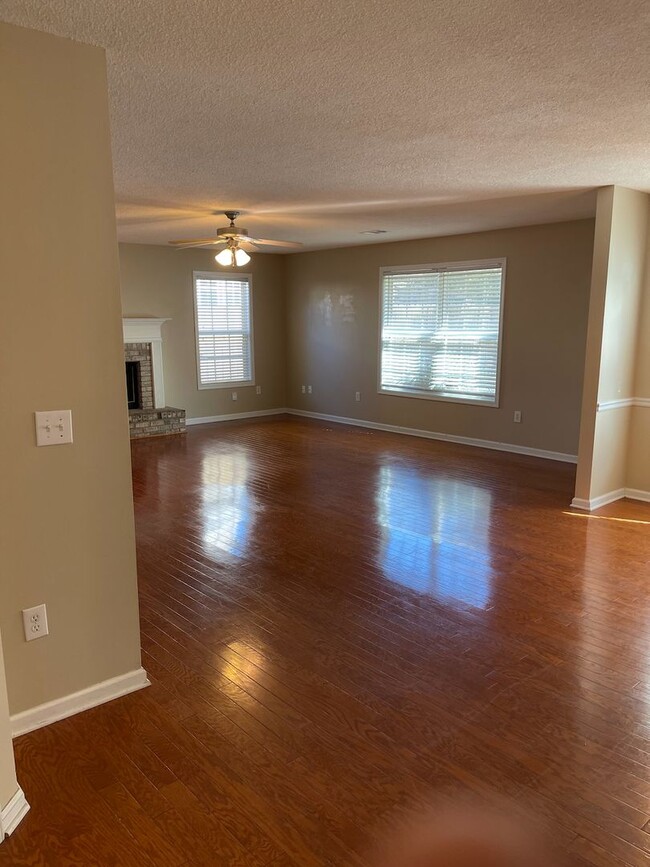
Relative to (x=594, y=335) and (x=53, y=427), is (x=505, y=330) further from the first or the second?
(x=53, y=427)

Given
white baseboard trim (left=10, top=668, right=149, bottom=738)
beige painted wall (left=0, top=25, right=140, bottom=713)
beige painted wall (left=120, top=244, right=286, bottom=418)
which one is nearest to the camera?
beige painted wall (left=0, top=25, right=140, bottom=713)

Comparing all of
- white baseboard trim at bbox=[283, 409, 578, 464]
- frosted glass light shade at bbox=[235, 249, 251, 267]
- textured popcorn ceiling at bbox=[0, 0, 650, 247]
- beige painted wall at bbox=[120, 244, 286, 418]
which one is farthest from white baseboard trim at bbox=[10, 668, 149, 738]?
beige painted wall at bbox=[120, 244, 286, 418]

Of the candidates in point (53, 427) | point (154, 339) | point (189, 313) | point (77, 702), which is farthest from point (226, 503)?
point (189, 313)

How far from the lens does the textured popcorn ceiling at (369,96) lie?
1.87 m

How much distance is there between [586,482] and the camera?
15.9 feet

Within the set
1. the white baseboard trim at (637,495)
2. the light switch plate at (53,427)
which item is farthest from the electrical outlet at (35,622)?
the white baseboard trim at (637,495)

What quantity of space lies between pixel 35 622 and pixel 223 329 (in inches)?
278

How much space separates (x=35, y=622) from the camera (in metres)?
2.18

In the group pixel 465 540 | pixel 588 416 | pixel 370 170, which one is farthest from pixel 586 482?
pixel 370 170

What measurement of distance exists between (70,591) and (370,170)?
118 inches

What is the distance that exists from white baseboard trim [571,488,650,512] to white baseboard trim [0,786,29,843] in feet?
13.9

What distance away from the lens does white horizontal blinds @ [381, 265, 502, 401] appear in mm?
6914

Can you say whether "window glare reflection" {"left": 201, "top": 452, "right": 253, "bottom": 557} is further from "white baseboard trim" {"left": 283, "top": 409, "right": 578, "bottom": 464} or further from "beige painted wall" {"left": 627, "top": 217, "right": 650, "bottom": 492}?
"beige painted wall" {"left": 627, "top": 217, "right": 650, "bottom": 492}

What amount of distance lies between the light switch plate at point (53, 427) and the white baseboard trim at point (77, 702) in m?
0.99
